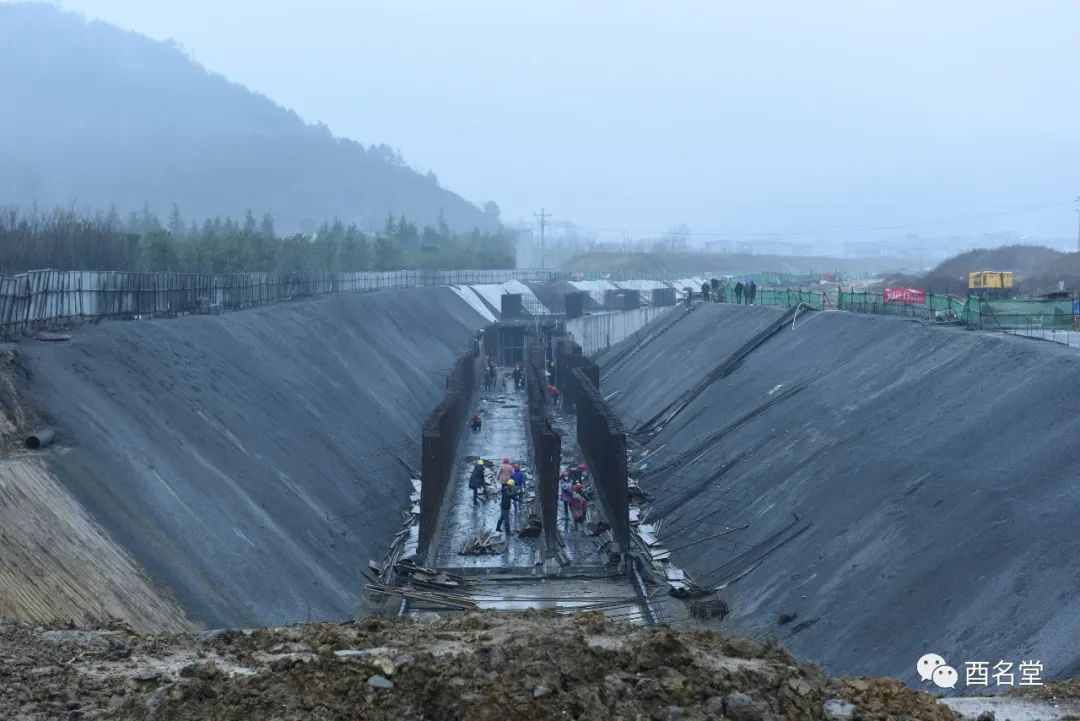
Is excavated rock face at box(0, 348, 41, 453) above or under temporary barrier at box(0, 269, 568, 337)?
under

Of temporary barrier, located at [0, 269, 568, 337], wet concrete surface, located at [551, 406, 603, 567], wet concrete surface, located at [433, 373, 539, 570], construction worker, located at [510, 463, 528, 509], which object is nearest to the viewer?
temporary barrier, located at [0, 269, 568, 337]

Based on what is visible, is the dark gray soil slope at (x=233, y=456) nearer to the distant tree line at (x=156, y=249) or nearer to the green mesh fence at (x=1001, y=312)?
the distant tree line at (x=156, y=249)

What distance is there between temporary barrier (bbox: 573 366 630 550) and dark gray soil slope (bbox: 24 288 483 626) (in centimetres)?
501

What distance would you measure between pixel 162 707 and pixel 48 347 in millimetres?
14311

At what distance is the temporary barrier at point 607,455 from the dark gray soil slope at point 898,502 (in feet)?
4.34

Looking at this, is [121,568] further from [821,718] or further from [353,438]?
[353,438]

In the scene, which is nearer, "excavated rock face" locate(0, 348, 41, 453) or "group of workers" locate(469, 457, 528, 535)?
"excavated rock face" locate(0, 348, 41, 453)

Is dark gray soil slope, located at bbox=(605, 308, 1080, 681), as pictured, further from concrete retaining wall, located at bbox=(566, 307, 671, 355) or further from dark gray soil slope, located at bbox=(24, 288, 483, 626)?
concrete retaining wall, located at bbox=(566, 307, 671, 355)

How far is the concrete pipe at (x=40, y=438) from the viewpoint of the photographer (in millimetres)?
16984

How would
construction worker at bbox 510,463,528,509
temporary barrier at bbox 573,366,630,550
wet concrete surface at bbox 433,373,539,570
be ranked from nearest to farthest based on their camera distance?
wet concrete surface at bbox 433,373,539,570 < temporary barrier at bbox 573,366,630,550 < construction worker at bbox 510,463,528,509

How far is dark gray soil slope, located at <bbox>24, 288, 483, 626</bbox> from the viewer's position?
17281 millimetres

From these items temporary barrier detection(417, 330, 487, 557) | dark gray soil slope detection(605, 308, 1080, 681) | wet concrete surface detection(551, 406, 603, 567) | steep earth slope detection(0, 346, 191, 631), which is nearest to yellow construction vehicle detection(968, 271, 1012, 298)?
dark gray soil slope detection(605, 308, 1080, 681)

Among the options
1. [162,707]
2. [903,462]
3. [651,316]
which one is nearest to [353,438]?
[903,462]

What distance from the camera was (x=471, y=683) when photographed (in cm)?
869
